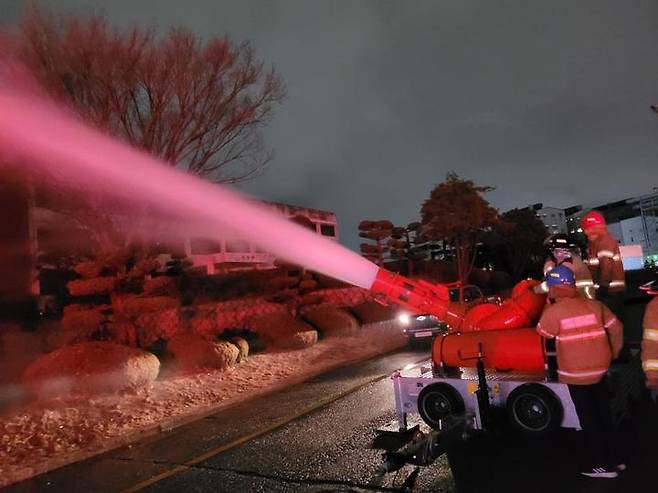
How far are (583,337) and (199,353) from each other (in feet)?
28.1

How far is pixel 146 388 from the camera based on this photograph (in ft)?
32.0

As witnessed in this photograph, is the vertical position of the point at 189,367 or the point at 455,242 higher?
the point at 455,242

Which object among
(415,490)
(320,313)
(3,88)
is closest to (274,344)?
(320,313)

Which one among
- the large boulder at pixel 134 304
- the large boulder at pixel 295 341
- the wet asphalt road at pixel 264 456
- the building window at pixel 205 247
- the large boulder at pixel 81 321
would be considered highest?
the building window at pixel 205 247

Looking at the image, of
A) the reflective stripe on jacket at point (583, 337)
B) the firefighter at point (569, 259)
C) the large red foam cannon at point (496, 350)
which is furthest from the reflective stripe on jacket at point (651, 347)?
the large red foam cannon at point (496, 350)

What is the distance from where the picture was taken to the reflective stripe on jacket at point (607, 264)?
6.86 meters

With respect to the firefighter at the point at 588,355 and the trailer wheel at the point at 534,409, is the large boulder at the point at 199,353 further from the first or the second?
the firefighter at the point at 588,355

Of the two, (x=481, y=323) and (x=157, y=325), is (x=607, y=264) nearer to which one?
(x=481, y=323)

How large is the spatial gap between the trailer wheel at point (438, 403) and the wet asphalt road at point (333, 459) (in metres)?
0.39

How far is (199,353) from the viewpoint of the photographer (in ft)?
37.5

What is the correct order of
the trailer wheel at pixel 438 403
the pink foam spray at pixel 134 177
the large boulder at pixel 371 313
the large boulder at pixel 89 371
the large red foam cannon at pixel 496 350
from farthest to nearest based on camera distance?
the large boulder at pixel 371 313, the pink foam spray at pixel 134 177, the large boulder at pixel 89 371, the trailer wheel at pixel 438 403, the large red foam cannon at pixel 496 350

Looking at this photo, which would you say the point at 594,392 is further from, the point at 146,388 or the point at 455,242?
the point at 455,242

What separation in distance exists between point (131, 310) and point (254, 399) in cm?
351

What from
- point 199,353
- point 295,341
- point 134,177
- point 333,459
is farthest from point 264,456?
point 295,341
